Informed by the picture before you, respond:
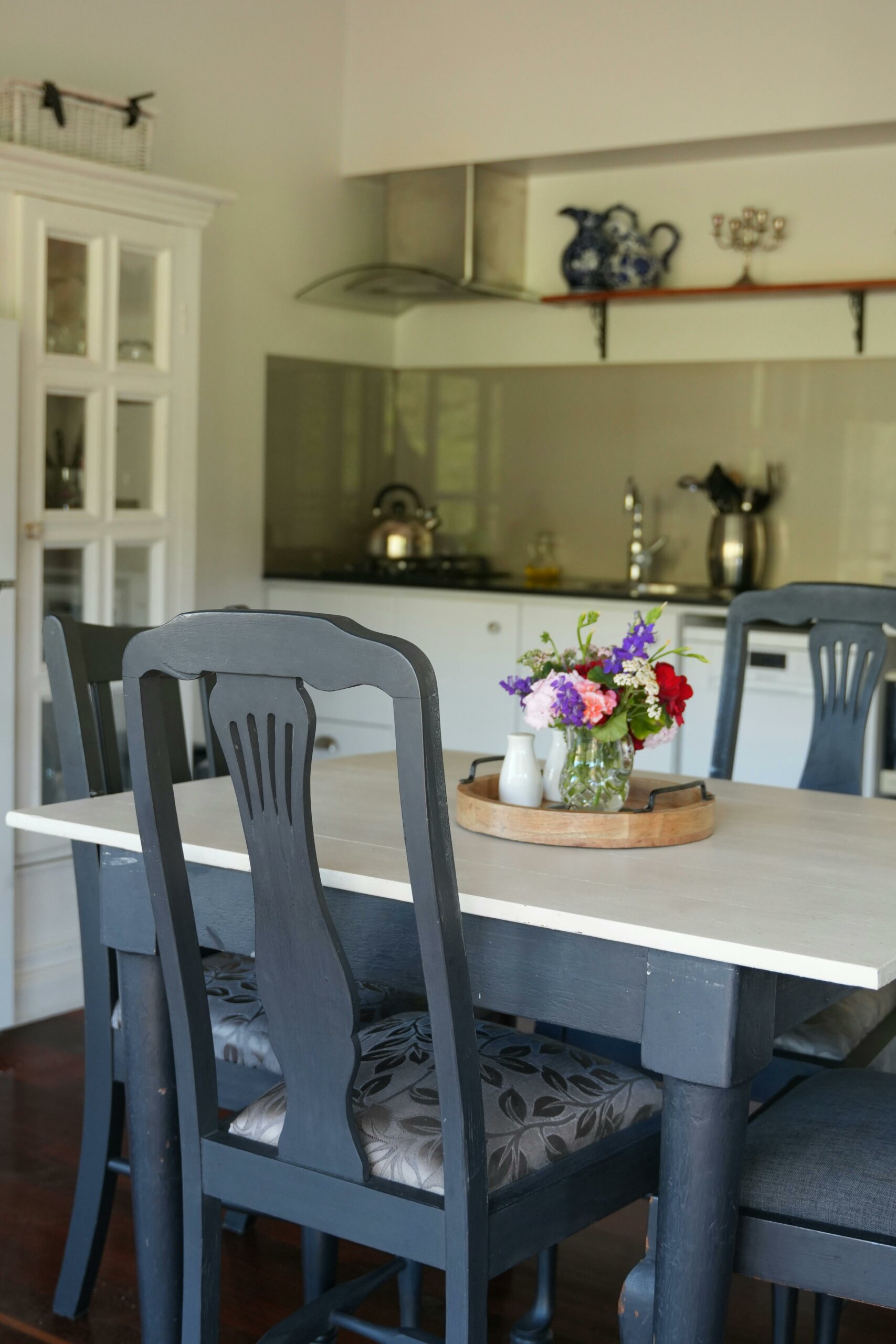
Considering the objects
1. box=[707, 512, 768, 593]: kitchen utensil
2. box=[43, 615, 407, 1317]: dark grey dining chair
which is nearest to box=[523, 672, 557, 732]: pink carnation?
box=[43, 615, 407, 1317]: dark grey dining chair

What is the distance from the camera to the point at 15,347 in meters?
3.13

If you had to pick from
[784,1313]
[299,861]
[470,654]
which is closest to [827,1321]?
[784,1313]

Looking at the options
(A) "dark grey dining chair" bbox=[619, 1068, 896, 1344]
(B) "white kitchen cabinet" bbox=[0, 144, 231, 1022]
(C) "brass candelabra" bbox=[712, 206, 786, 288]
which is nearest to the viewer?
(A) "dark grey dining chair" bbox=[619, 1068, 896, 1344]

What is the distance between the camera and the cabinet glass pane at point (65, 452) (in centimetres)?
335

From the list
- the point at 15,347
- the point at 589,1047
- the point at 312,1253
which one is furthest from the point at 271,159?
the point at 312,1253

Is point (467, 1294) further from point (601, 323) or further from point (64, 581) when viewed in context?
point (601, 323)

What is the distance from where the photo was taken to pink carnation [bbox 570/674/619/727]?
175 cm

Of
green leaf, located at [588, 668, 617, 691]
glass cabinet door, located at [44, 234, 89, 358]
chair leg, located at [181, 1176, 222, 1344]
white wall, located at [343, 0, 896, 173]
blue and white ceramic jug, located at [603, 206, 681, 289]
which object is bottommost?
chair leg, located at [181, 1176, 222, 1344]

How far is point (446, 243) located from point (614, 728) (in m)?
3.24

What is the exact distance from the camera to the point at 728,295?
441 centimetres

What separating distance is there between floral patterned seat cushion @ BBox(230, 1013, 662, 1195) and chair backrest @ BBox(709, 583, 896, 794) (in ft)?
3.03

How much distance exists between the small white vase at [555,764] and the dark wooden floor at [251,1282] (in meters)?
0.83

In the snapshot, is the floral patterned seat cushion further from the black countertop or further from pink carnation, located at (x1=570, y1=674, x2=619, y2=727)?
the black countertop

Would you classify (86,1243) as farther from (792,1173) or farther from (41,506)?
Result: (41,506)
